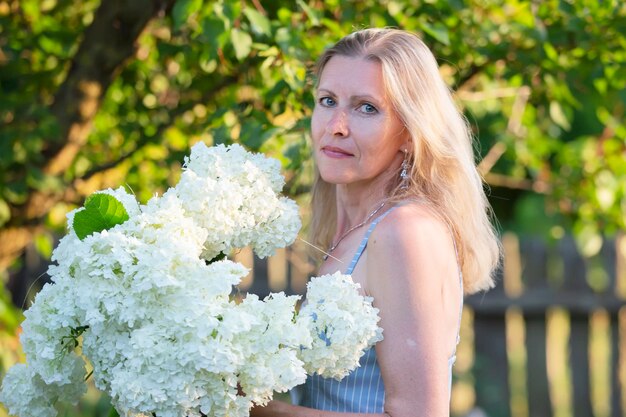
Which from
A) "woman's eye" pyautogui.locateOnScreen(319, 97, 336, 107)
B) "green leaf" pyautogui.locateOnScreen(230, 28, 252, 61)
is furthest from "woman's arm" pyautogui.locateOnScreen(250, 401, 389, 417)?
"green leaf" pyautogui.locateOnScreen(230, 28, 252, 61)

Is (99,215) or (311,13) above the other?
(311,13)

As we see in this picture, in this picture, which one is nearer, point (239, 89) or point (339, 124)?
point (339, 124)

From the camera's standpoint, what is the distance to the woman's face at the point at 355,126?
2.03 metres

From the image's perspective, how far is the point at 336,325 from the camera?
1.64 meters

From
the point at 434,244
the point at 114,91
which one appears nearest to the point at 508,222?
the point at 114,91

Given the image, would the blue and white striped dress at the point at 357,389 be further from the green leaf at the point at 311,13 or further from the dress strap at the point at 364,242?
the green leaf at the point at 311,13

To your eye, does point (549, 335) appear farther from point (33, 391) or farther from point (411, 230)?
point (33, 391)

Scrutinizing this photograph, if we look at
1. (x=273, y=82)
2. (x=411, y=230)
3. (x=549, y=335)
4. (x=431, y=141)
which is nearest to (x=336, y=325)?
(x=411, y=230)

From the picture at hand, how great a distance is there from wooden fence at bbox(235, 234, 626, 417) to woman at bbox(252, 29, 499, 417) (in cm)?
359

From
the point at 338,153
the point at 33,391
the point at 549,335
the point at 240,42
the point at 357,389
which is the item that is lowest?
the point at 549,335

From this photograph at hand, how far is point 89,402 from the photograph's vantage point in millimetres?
5371

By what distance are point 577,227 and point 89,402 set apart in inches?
116

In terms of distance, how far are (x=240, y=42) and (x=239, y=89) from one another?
0.81 metres

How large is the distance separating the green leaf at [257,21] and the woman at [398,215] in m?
0.33
